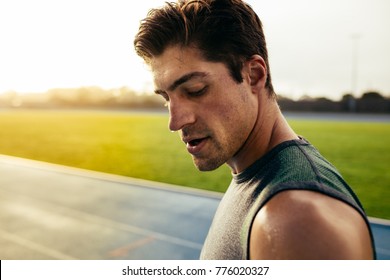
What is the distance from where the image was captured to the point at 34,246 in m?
6.09

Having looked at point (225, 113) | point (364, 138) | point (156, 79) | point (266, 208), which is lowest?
point (364, 138)

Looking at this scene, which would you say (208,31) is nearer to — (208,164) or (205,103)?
(205,103)

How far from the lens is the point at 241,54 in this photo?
1463mm

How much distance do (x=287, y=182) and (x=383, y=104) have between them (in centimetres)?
3791

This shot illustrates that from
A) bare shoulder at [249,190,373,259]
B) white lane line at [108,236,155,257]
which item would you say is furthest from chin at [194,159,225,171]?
white lane line at [108,236,155,257]

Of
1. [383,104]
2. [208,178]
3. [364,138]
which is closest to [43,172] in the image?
[208,178]

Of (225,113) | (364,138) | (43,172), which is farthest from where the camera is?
(364,138)

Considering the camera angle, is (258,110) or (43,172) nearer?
(258,110)

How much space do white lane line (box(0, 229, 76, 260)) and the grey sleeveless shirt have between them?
4.87 metres

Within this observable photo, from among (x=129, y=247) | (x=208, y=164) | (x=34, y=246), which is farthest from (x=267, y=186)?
(x=34, y=246)

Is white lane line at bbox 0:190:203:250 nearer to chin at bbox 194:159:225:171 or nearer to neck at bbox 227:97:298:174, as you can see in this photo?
chin at bbox 194:159:225:171

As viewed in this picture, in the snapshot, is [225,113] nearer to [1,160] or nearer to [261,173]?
[261,173]

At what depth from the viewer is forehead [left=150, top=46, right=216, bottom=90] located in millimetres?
1389

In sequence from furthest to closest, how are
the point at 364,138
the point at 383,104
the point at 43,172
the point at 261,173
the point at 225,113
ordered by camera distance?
1. the point at 383,104
2. the point at 364,138
3. the point at 43,172
4. the point at 225,113
5. the point at 261,173
